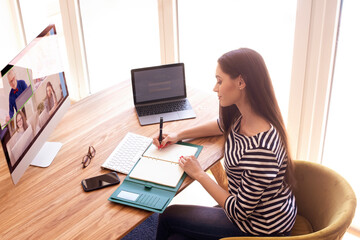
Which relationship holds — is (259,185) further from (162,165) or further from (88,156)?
(88,156)

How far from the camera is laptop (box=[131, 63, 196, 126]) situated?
82.3 inches

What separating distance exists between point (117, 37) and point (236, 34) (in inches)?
43.5

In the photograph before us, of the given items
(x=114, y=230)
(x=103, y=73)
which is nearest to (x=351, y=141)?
(x=114, y=230)

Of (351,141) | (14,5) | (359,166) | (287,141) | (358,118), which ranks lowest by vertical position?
(359,166)

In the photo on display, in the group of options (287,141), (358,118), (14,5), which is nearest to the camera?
(287,141)

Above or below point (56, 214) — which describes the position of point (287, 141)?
above

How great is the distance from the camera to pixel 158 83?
83.7 inches

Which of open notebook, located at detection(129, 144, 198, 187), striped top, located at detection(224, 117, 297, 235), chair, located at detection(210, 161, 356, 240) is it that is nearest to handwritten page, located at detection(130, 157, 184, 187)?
open notebook, located at detection(129, 144, 198, 187)

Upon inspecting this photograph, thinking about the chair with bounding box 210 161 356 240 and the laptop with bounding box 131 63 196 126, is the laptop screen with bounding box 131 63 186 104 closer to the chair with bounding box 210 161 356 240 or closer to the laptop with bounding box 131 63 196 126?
the laptop with bounding box 131 63 196 126

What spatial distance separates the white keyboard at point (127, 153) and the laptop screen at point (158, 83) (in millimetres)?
305

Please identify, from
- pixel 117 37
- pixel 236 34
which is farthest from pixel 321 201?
pixel 117 37

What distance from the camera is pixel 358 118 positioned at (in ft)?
6.81

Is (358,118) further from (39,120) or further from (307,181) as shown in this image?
(39,120)

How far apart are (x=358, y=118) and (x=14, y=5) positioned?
316cm
